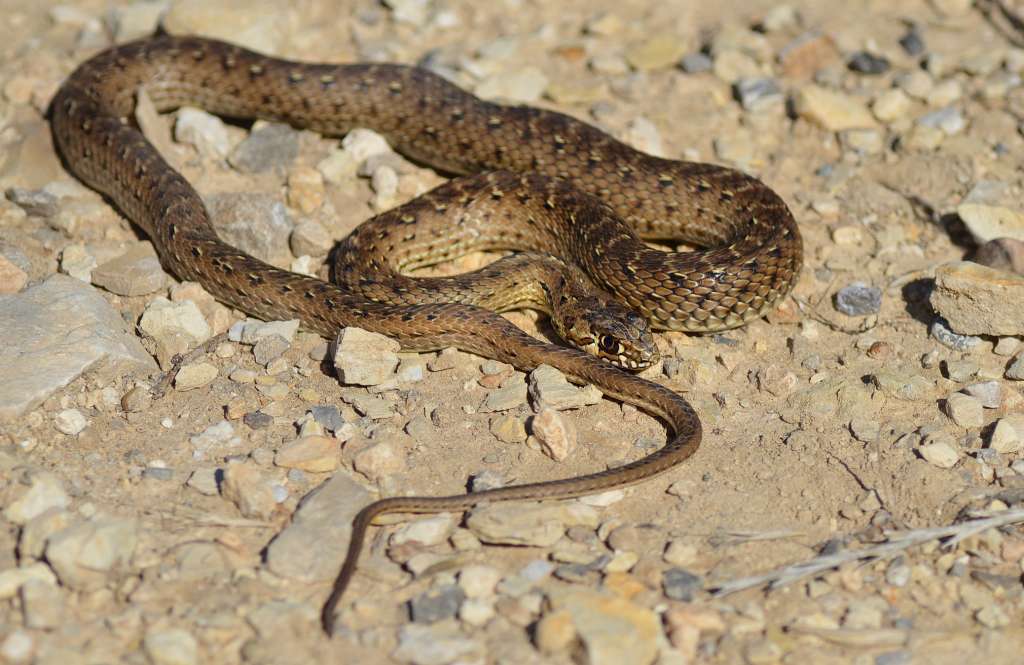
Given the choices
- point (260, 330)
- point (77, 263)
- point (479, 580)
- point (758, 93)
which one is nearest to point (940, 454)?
point (479, 580)

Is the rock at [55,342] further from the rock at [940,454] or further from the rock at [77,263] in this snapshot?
the rock at [940,454]

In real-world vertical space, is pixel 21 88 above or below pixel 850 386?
above

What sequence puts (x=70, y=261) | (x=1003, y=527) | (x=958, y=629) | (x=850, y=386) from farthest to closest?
(x=70, y=261)
(x=850, y=386)
(x=1003, y=527)
(x=958, y=629)

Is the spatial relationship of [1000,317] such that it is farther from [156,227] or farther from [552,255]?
[156,227]

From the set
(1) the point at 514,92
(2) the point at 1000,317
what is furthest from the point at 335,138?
(2) the point at 1000,317

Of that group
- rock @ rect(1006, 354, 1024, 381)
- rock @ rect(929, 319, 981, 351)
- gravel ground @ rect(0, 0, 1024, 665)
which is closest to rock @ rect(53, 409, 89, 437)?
gravel ground @ rect(0, 0, 1024, 665)

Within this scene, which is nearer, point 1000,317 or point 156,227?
point 1000,317
